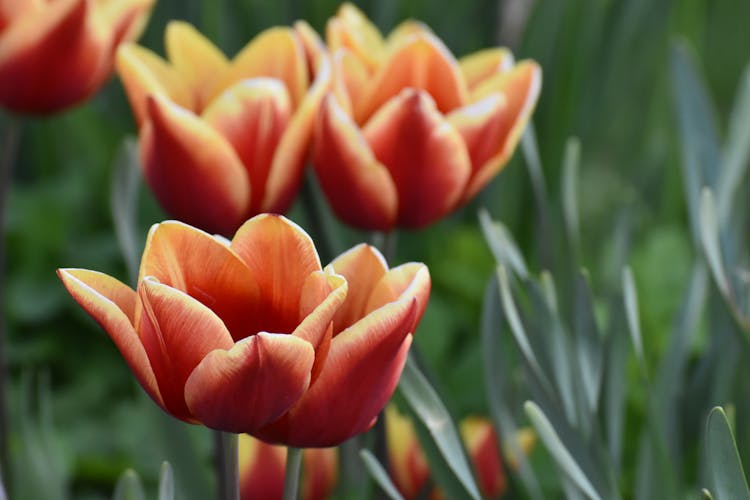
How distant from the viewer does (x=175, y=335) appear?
19.8 inches

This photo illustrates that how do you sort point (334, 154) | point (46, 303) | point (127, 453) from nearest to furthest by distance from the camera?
point (334, 154) → point (127, 453) → point (46, 303)

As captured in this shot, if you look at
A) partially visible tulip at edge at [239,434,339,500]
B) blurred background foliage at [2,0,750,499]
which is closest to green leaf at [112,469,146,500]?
partially visible tulip at edge at [239,434,339,500]

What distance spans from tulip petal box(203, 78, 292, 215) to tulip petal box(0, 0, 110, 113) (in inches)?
5.5

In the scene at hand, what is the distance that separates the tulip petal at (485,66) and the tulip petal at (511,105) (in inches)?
2.1

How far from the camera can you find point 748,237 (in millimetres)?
1436

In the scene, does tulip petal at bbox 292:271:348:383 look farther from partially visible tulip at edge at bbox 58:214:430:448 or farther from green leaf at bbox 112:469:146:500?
green leaf at bbox 112:469:146:500

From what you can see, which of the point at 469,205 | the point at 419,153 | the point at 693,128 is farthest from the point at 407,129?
the point at 469,205

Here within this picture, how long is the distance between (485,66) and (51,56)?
31 cm

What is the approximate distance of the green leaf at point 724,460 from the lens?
601mm

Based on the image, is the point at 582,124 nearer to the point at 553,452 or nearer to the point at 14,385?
the point at 14,385

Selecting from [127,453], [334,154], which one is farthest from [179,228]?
[127,453]

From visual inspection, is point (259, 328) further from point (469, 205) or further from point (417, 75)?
point (469, 205)

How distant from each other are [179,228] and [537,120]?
1.04 metres

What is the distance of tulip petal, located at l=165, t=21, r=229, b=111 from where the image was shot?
846 mm
